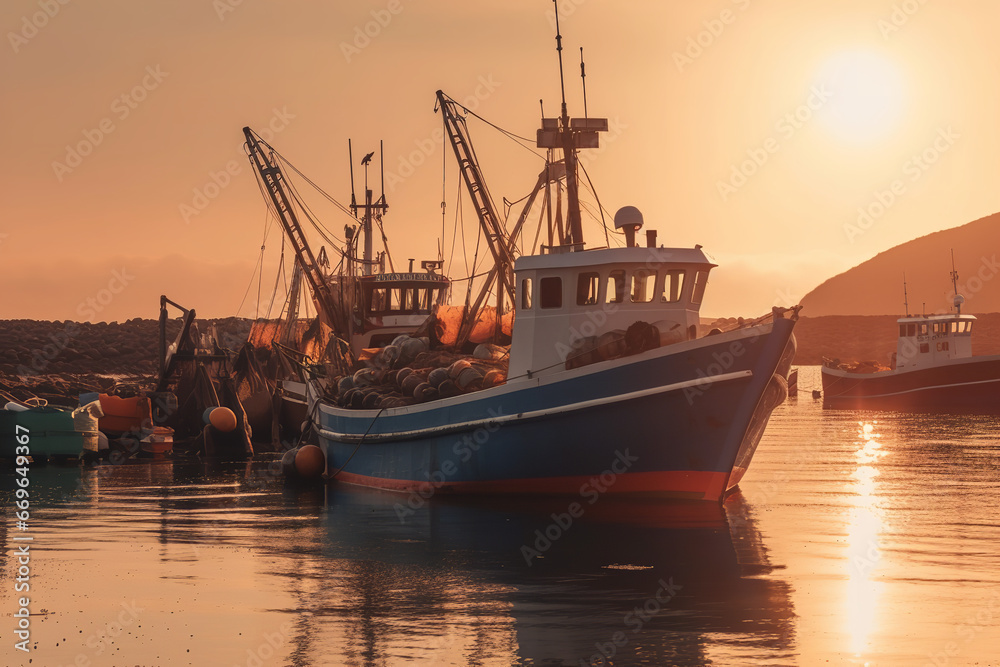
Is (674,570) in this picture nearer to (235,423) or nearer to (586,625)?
(586,625)

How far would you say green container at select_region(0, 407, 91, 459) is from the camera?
32.2 m

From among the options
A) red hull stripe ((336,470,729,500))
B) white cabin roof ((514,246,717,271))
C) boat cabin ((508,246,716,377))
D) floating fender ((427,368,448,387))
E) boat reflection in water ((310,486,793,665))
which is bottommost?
boat reflection in water ((310,486,793,665))

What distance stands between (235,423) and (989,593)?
27289 millimetres

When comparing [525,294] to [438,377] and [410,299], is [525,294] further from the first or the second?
[410,299]

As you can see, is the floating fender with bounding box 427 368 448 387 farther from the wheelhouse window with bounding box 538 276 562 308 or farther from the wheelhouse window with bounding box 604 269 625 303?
the wheelhouse window with bounding box 604 269 625 303

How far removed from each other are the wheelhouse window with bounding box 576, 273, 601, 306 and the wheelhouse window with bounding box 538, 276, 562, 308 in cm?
36

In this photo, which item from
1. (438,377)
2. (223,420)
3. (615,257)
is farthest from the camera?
(223,420)

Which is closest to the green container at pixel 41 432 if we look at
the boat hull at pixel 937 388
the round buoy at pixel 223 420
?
the round buoy at pixel 223 420

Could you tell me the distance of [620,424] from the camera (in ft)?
65.7

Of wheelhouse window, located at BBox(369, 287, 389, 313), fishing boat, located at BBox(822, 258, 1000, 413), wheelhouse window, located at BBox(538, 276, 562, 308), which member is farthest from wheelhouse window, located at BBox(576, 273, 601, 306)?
fishing boat, located at BBox(822, 258, 1000, 413)

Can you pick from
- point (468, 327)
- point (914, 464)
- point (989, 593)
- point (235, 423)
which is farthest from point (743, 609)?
point (235, 423)

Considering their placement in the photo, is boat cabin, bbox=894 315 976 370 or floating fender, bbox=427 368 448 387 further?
boat cabin, bbox=894 315 976 370

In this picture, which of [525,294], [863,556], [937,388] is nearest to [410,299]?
[525,294]

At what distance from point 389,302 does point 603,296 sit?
2198 centimetres
